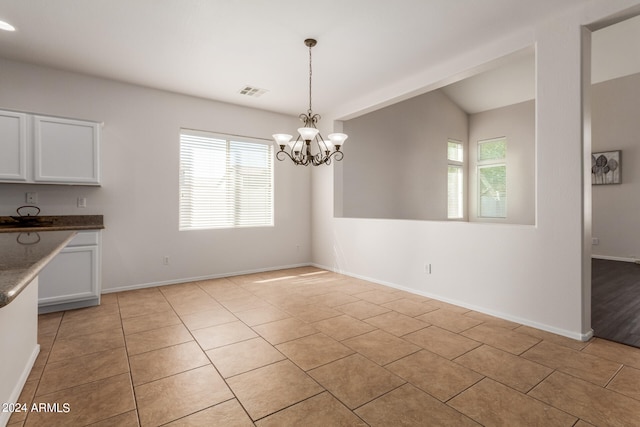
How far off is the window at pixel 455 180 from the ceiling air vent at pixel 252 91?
16.6ft

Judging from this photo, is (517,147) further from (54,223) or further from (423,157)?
(54,223)

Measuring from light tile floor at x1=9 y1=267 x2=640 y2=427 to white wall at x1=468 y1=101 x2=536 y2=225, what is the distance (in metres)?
5.14

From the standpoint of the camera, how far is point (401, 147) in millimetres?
6707

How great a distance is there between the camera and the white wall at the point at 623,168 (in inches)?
242

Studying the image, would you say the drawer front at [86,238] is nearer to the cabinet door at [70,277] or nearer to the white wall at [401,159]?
the cabinet door at [70,277]

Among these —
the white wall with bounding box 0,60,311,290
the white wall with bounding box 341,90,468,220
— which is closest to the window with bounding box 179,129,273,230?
the white wall with bounding box 0,60,311,290

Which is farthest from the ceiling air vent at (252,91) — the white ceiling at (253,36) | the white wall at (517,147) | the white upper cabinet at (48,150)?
the white wall at (517,147)

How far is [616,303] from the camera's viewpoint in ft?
12.0

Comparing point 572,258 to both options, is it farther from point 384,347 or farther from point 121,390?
point 121,390

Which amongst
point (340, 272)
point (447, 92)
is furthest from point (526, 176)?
point (340, 272)

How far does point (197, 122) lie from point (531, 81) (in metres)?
6.75

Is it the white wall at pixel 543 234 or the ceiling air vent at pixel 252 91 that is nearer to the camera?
the white wall at pixel 543 234

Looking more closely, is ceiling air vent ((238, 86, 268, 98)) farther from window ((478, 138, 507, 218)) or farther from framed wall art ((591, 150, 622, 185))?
framed wall art ((591, 150, 622, 185))

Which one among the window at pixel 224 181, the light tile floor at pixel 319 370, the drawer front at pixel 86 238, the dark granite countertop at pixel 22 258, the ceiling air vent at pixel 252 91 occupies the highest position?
the ceiling air vent at pixel 252 91
